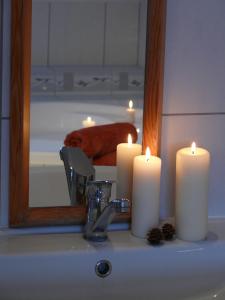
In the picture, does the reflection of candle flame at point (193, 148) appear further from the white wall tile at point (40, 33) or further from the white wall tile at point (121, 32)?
the white wall tile at point (40, 33)

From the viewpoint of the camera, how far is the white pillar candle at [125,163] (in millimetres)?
1221

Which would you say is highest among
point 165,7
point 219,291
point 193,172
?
point 165,7

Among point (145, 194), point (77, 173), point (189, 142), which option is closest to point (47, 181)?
point (77, 173)

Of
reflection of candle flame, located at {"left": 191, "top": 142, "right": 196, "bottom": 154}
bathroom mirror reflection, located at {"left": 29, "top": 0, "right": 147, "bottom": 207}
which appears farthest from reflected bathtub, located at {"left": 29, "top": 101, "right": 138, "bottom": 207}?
reflection of candle flame, located at {"left": 191, "top": 142, "right": 196, "bottom": 154}

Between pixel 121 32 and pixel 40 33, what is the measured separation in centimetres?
15

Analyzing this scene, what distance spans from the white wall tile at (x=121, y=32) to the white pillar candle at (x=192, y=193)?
208 millimetres

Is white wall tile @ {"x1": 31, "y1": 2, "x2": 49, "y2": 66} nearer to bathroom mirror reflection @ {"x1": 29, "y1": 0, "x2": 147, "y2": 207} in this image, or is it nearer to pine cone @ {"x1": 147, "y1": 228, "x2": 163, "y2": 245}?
bathroom mirror reflection @ {"x1": 29, "y1": 0, "x2": 147, "y2": 207}

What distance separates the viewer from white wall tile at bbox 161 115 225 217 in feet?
4.13

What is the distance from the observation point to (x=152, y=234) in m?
1.18

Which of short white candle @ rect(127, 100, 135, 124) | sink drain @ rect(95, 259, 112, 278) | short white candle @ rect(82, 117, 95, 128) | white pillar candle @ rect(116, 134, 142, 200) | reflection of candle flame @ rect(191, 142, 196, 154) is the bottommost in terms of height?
sink drain @ rect(95, 259, 112, 278)

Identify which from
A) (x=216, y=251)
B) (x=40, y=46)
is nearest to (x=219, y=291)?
(x=216, y=251)

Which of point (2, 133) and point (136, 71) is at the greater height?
point (136, 71)

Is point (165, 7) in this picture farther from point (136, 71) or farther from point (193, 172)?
point (193, 172)

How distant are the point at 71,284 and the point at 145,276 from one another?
0.44ft
